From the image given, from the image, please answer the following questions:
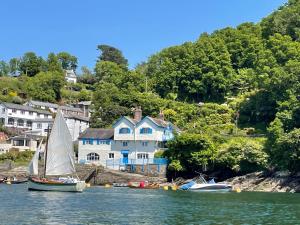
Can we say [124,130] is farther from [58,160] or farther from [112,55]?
[112,55]

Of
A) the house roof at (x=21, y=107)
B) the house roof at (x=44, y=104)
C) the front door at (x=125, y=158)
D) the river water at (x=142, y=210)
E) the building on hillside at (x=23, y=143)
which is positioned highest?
the house roof at (x=44, y=104)

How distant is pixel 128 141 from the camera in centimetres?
10131

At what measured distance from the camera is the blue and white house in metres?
99.0

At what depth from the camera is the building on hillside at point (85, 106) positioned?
467ft

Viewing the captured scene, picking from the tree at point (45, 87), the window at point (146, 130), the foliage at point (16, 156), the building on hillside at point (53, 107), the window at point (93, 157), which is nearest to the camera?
the window at point (146, 130)

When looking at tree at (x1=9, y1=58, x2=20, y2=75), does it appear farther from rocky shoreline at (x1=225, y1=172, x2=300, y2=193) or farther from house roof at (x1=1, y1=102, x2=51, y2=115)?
rocky shoreline at (x1=225, y1=172, x2=300, y2=193)

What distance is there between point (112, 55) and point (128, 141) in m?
96.4

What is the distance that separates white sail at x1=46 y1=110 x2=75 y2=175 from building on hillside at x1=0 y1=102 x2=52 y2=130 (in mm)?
64617

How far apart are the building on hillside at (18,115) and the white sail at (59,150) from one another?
64.6m

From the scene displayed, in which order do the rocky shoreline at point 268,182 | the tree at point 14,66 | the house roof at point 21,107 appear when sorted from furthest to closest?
1. the tree at point 14,66
2. the house roof at point 21,107
3. the rocky shoreline at point 268,182

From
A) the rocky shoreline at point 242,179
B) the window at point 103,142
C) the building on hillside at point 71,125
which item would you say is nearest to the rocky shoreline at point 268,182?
the rocky shoreline at point 242,179

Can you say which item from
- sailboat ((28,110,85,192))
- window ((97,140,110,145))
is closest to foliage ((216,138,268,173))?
window ((97,140,110,145))

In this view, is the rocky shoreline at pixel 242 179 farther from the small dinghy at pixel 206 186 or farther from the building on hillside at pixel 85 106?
the building on hillside at pixel 85 106

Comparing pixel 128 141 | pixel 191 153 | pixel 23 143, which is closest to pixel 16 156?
pixel 23 143
